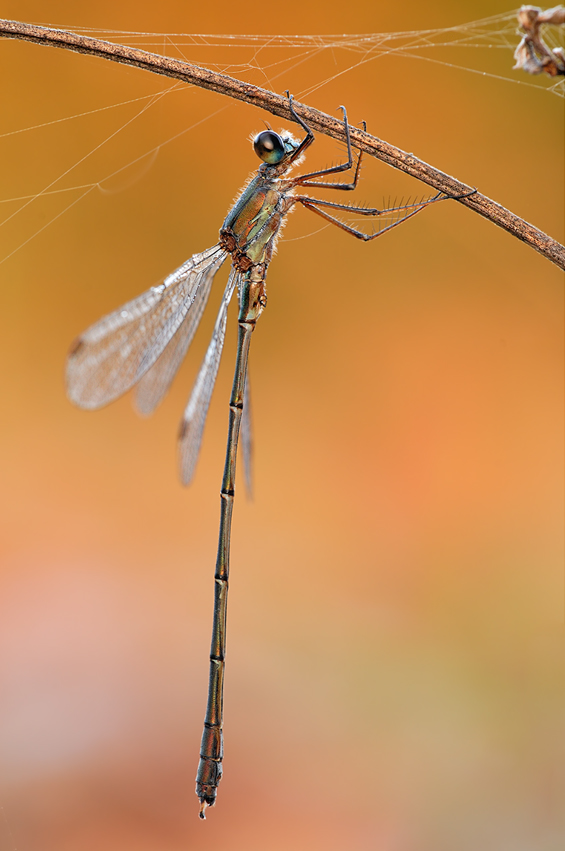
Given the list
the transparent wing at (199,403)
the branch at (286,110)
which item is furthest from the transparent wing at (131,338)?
the branch at (286,110)

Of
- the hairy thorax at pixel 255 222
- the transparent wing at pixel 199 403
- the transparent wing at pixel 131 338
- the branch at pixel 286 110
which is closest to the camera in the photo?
the branch at pixel 286 110

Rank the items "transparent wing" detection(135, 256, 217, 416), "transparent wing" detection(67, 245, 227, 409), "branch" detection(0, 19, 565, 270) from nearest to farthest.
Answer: "branch" detection(0, 19, 565, 270) → "transparent wing" detection(67, 245, 227, 409) → "transparent wing" detection(135, 256, 217, 416)

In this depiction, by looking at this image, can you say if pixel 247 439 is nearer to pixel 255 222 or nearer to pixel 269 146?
pixel 255 222

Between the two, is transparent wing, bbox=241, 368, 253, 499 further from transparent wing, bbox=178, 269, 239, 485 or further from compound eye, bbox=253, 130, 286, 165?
compound eye, bbox=253, 130, 286, 165

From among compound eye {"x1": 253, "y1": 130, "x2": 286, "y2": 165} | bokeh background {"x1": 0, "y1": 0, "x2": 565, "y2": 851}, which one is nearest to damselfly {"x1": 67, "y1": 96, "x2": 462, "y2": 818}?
compound eye {"x1": 253, "y1": 130, "x2": 286, "y2": 165}

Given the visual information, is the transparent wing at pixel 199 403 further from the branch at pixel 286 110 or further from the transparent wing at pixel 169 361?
the branch at pixel 286 110

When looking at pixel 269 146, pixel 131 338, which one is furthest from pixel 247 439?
pixel 269 146
